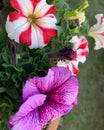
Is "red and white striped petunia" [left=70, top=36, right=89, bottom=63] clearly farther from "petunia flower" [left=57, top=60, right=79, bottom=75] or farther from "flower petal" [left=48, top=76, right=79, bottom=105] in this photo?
"flower petal" [left=48, top=76, right=79, bottom=105]

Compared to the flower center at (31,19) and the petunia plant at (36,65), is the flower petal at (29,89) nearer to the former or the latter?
the petunia plant at (36,65)

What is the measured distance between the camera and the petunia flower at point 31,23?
1.94 ft

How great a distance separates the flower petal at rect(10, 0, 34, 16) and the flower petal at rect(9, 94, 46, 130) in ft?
0.51

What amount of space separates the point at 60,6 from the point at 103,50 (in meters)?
0.50

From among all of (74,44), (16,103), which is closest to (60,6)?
(74,44)

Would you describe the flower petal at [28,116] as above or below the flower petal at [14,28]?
below

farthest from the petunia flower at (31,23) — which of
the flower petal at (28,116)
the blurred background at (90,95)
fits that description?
the blurred background at (90,95)

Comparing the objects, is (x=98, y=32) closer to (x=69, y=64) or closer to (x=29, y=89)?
(x=69, y=64)

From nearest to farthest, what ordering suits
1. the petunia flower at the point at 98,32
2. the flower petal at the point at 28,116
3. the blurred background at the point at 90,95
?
1. the flower petal at the point at 28,116
2. the petunia flower at the point at 98,32
3. the blurred background at the point at 90,95

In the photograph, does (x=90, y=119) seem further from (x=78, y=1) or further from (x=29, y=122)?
(x=29, y=122)

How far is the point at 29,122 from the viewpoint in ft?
1.77

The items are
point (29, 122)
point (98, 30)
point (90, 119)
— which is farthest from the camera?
point (90, 119)

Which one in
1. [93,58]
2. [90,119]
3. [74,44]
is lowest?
[90,119]

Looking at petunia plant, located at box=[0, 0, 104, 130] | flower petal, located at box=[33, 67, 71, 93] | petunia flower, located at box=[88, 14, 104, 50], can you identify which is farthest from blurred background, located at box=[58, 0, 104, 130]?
flower petal, located at box=[33, 67, 71, 93]
